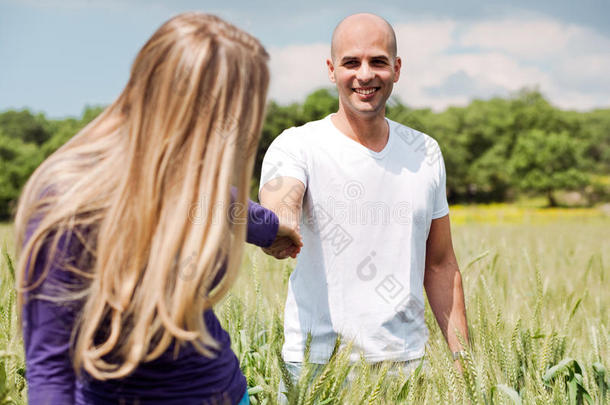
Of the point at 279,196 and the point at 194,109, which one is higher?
the point at 194,109

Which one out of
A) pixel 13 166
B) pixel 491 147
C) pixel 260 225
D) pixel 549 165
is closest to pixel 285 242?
pixel 260 225

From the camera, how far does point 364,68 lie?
1.76 meters

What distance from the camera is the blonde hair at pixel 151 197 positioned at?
A: 2.71 ft

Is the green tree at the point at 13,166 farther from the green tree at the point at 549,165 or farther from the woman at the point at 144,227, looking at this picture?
the woman at the point at 144,227

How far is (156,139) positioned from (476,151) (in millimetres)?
49538

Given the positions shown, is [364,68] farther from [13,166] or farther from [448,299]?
[13,166]

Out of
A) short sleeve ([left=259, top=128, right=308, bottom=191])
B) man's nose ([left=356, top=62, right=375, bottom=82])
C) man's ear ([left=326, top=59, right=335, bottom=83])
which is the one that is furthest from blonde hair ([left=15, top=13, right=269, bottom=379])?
man's ear ([left=326, top=59, right=335, bottom=83])

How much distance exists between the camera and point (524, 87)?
55.8 m

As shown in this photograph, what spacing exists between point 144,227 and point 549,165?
141 feet

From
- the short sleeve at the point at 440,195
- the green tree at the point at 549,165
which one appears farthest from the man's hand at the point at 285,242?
the green tree at the point at 549,165

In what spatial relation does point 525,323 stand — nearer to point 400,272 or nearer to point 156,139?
point 400,272

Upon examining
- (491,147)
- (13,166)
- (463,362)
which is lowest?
(463,362)

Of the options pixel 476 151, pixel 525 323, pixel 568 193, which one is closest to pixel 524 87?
pixel 476 151

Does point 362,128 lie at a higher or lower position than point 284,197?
higher
